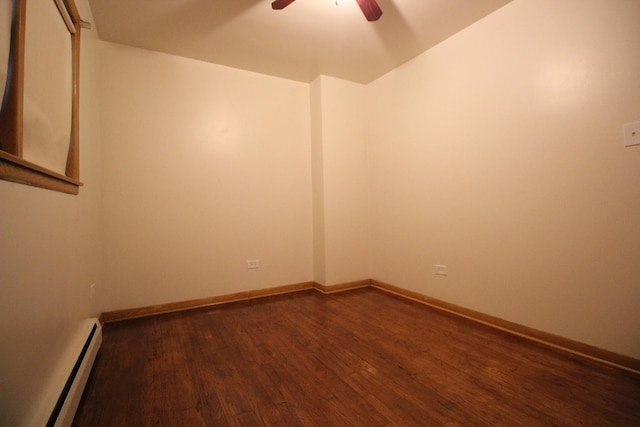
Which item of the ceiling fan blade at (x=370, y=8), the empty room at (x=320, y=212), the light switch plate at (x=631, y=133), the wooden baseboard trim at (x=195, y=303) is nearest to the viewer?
the empty room at (x=320, y=212)

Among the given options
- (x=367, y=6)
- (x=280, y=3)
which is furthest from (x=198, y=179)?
(x=367, y=6)

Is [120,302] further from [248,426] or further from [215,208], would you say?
[248,426]

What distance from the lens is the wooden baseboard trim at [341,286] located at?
3246mm

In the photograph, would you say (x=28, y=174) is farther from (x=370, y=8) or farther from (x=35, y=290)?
(x=370, y=8)

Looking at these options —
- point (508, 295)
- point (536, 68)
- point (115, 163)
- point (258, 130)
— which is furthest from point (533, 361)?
point (115, 163)

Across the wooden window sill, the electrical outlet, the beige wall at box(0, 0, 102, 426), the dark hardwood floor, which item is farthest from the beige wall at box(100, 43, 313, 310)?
the electrical outlet

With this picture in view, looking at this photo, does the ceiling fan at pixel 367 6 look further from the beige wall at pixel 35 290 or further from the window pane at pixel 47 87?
the beige wall at pixel 35 290

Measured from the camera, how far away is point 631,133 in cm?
157

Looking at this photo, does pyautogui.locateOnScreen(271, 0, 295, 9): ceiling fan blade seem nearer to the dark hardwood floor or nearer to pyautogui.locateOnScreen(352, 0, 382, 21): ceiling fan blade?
pyautogui.locateOnScreen(352, 0, 382, 21): ceiling fan blade

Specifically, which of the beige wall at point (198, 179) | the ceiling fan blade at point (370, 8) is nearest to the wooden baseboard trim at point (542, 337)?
the beige wall at point (198, 179)

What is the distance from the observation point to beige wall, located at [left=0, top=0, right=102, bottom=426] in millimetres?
811

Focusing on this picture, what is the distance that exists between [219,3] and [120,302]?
2710 mm

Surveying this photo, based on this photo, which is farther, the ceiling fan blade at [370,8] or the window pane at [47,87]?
the ceiling fan blade at [370,8]

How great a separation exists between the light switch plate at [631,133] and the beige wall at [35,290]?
2908 mm
